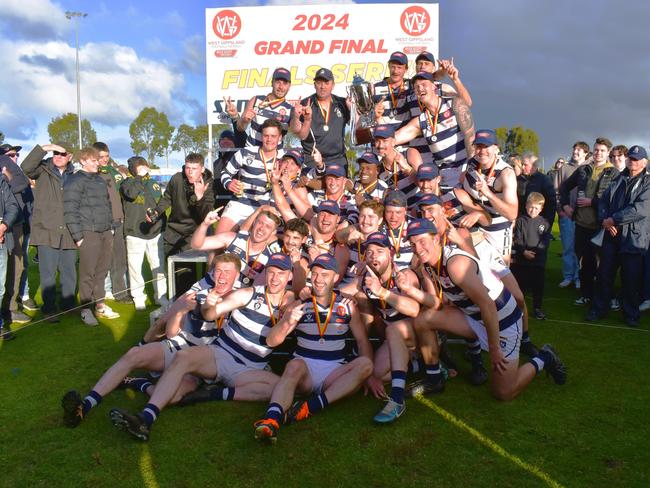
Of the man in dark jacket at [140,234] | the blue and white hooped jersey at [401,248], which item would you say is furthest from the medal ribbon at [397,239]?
the man in dark jacket at [140,234]

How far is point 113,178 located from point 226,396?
15.1 ft

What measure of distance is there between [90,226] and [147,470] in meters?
4.06

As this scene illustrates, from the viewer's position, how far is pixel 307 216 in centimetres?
541

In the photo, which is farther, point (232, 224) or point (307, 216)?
point (232, 224)

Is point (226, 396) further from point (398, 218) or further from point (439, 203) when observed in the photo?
point (439, 203)

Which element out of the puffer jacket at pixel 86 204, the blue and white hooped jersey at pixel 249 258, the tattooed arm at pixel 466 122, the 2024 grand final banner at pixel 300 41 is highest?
the 2024 grand final banner at pixel 300 41

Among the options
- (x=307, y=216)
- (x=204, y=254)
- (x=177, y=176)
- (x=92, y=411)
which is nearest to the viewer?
(x=92, y=411)

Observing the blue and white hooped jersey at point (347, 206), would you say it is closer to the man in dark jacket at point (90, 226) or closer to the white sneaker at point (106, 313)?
the man in dark jacket at point (90, 226)

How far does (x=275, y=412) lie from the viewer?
3557mm

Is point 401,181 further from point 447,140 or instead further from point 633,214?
point 633,214

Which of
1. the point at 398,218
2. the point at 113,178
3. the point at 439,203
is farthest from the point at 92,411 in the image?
the point at 113,178

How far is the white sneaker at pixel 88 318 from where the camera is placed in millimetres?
6221

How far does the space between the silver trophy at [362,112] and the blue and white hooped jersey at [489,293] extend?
2756 mm

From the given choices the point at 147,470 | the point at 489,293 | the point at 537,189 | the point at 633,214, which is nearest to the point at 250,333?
the point at 147,470
